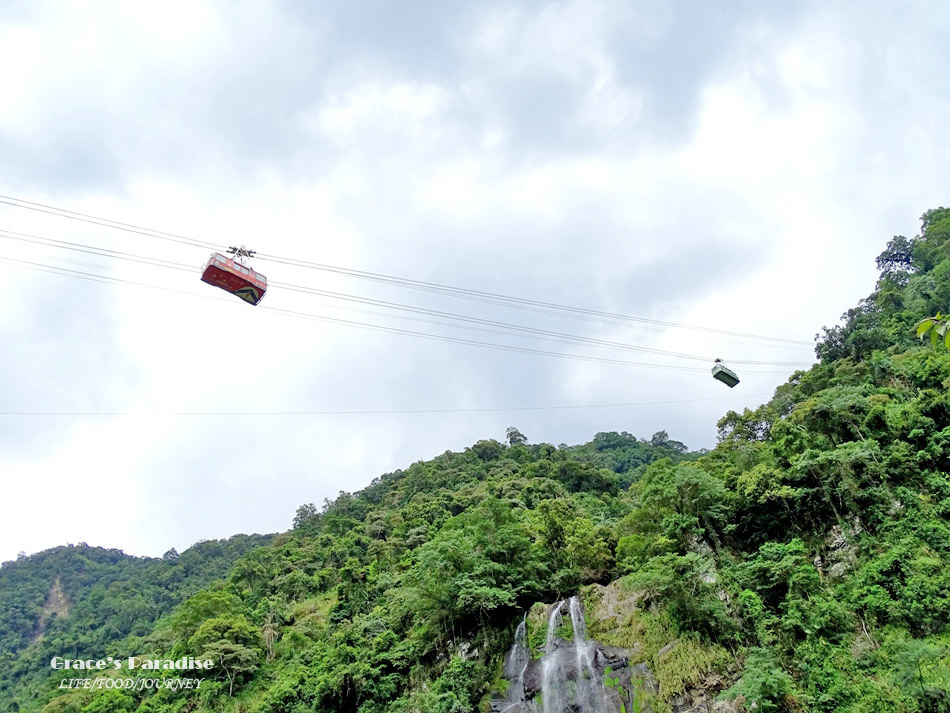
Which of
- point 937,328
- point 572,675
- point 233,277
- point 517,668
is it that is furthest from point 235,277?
point 572,675

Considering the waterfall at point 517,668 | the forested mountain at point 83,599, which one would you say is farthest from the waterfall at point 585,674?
the forested mountain at point 83,599

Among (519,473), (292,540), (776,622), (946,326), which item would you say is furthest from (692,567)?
(292,540)

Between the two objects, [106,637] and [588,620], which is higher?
[106,637]

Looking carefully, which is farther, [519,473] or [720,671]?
[519,473]

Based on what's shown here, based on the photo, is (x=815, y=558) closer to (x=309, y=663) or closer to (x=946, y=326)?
(x=946, y=326)

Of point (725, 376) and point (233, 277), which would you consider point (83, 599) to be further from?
point (725, 376)

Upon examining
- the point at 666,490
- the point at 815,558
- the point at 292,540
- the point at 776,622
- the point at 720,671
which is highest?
the point at 292,540

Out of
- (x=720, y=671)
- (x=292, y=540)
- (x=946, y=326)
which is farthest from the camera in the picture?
(x=292, y=540)
